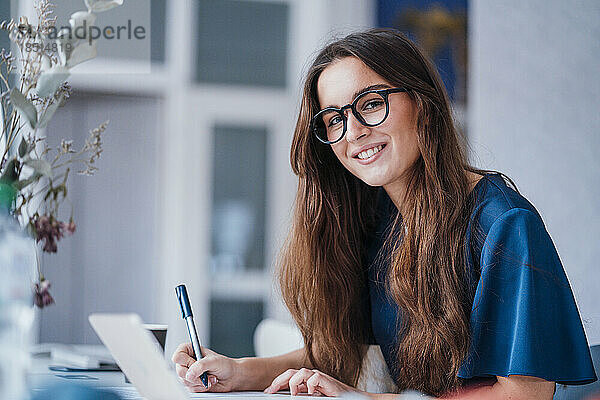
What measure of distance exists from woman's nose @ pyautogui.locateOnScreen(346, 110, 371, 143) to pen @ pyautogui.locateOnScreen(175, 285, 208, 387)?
17.2 inches

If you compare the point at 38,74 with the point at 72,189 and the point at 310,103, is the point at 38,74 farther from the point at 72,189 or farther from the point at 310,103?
the point at 72,189

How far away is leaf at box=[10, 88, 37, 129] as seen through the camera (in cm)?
93

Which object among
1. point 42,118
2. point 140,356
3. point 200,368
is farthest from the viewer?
point 200,368

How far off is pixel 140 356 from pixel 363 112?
2.48 ft

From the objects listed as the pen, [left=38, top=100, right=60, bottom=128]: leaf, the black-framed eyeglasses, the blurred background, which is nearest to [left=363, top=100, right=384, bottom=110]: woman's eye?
the black-framed eyeglasses

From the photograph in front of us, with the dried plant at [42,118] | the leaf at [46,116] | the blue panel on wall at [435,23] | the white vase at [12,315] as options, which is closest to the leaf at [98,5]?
the dried plant at [42,118]

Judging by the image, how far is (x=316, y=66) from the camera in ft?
5.11

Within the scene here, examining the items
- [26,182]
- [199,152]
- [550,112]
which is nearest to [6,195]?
[26,182]

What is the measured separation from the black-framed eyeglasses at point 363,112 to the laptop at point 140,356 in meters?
0.70

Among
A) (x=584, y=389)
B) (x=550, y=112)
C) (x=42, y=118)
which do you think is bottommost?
(x=584, y=389)

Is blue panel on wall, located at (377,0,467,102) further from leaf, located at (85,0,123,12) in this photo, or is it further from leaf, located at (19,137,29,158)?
leaf, located at (19,137,29,158)

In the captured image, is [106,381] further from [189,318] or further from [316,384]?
[316,384]

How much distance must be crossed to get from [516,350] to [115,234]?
3094 mm

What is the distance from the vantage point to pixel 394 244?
5.02 feet
